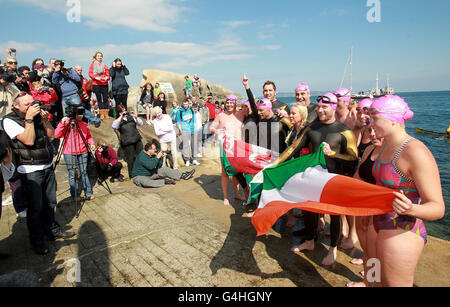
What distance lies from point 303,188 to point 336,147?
72 cm

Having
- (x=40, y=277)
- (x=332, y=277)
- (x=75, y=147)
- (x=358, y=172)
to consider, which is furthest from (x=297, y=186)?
(x=75, y=147)

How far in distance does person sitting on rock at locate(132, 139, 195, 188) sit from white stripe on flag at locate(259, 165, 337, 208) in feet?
13.4

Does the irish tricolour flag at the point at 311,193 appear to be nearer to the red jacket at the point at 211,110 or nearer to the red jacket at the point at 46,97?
the red jacket at the point at 46,97

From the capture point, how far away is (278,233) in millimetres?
4434

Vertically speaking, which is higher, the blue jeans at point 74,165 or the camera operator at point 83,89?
the camera operator at point 83,89

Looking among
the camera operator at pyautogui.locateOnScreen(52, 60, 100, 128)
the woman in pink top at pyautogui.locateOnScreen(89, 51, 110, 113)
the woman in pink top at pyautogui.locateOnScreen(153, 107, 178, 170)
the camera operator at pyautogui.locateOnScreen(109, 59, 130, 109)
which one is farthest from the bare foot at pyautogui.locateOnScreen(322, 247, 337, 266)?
the woman in pink top at pyautogui.locateOnScreen(89, 51, 110, 113)

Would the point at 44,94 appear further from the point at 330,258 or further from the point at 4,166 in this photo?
the point at 330,258

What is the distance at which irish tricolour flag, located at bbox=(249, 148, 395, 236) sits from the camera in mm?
2393

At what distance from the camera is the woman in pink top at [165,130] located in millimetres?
8109

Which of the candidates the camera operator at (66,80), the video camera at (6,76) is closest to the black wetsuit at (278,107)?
the camera operator at (66,80)

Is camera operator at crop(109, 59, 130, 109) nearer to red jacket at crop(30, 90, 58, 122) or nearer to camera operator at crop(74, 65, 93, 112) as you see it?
camera operator at crop(74, 65, 93, 112)

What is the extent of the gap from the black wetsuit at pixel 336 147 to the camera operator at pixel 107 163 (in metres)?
5.75

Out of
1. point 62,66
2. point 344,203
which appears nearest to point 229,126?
point 344,203

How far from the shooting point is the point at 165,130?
26.8 ft
